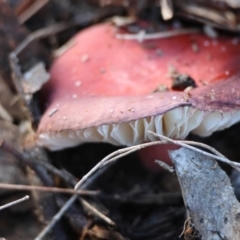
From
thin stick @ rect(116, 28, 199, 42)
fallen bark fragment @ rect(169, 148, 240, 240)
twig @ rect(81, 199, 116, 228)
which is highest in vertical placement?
thin stick @ rect(116, 28, 199, 42)

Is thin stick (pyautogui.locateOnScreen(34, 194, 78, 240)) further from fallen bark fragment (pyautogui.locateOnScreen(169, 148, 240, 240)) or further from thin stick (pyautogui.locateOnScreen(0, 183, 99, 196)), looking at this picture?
fallen bark fragment (pyautogui.locateOnScreen(169, 148, 240, 240))

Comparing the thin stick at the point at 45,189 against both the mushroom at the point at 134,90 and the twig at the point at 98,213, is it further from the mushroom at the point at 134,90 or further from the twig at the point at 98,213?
the mushroom at the point at 134,90

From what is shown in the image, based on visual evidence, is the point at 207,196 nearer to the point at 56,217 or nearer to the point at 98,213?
the point at 98,213

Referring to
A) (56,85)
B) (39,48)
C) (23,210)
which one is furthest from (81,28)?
(23,210)

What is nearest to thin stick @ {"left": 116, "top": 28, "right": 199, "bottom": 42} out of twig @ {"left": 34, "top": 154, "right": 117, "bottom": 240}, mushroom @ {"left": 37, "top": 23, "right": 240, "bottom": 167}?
mushroom @ {"left": 37, "top": 23, "right": 240, "bottom": 167}

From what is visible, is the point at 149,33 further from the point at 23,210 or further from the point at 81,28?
the point at 23,210

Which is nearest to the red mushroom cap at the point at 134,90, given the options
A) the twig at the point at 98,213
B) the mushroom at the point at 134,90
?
the mushroom at the point at 134,90
